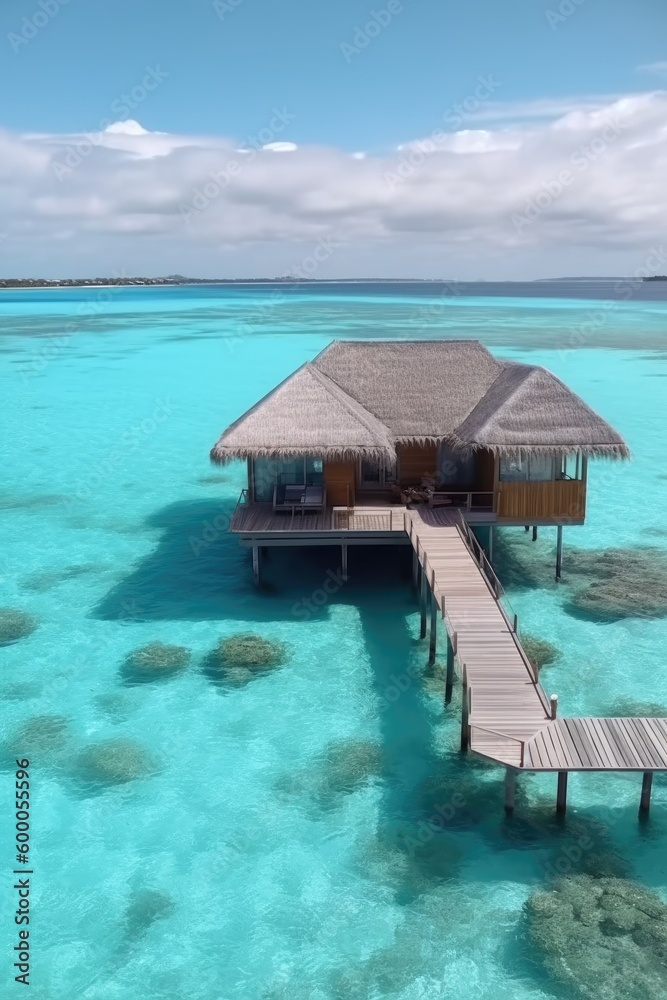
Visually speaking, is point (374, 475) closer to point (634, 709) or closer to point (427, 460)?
point (427, 460)

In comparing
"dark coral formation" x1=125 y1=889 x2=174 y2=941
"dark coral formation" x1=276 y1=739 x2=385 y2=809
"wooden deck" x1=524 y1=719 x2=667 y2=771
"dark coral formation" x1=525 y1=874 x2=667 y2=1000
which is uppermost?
"wooden deck" x1=524 y1=719 x2=667 y2=771

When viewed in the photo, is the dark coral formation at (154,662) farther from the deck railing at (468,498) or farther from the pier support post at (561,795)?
the pier support post at (561,795)

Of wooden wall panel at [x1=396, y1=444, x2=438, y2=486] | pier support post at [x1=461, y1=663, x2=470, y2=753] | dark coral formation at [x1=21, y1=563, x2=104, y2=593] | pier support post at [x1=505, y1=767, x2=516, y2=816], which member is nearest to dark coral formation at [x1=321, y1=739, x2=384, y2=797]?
pier support post at [x1=461, y1=663, x2=470, y2=753]

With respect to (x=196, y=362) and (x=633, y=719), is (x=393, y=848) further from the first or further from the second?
(x=196, y=362)

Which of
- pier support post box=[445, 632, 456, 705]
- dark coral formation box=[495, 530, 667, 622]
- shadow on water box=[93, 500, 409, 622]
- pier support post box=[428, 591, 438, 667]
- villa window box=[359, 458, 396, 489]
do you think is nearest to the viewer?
pier support post box=[445, 632, 456, 705]

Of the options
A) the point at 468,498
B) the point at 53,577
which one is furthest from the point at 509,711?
the point at 53,577

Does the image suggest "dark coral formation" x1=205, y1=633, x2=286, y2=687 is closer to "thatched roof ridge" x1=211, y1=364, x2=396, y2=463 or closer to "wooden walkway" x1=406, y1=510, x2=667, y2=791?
"wooden walkway" x1=406, y1=510, x2=667, y2=791

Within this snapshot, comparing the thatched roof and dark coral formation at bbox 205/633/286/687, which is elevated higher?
the thatched roof

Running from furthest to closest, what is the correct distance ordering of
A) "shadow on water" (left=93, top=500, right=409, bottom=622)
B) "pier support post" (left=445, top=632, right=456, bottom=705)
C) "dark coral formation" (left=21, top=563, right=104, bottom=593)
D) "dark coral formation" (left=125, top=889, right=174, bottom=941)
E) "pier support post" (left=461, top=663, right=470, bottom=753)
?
1. "dark coral formation" (left=21, top=563, right=104, bottom=593)
2. "shadow on water" (left=93, top=500, right=409, bottom=622)
3. "pier support post" (left=445, top=632, right=456, bottom=705)
4. "pier support post" (left=461, top=663, right=470, bottom=753)
5. "dark coral formation" (left=125, top=889, right=174, bottom=941)

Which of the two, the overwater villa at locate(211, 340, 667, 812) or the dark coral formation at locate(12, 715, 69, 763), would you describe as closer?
the dark coral formation at locate(12, 715, 69, 763)

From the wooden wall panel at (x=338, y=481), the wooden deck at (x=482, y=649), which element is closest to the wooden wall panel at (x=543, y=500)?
the wooden deck at (x=482, y=649)
